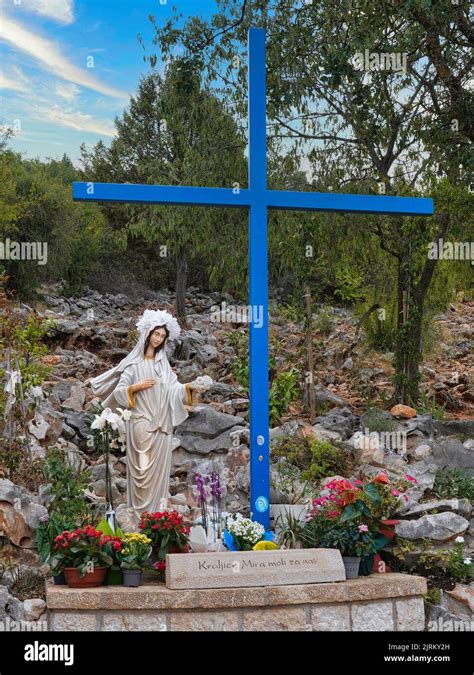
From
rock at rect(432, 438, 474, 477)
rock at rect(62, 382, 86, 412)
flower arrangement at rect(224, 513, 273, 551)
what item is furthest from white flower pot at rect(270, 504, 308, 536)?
rock at rect(62, 382, 86, 412)

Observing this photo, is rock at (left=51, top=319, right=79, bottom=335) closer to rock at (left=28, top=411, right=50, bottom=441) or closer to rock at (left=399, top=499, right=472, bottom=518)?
rock at (left=28, top=411, right=50, bottom=441)

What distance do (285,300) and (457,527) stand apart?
1339cm

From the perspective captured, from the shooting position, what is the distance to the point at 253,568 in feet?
21.4

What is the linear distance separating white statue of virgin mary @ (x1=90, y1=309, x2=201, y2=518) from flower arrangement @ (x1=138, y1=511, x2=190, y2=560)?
0.54 m

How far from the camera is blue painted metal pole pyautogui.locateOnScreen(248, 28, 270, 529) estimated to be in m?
7.64

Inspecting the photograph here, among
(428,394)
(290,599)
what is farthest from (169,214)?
(290,599)

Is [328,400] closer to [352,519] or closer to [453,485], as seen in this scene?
[453,485]

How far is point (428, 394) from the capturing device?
541 inches

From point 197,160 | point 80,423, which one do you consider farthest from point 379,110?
point 80,423

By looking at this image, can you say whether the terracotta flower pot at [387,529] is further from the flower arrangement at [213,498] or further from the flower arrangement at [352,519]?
the flower arrangement at [213,498]

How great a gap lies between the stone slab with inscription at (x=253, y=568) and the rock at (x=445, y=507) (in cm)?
192

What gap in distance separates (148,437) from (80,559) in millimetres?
1413

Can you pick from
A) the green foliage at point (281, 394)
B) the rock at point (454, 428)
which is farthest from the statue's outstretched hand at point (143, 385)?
the rock at point (454, 428)

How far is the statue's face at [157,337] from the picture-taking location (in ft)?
25.2
